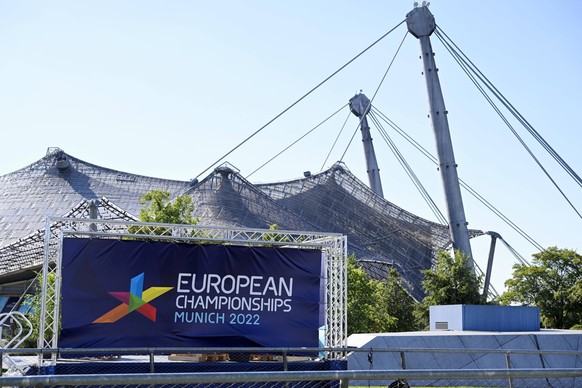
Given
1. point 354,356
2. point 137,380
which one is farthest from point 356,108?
point 137,380

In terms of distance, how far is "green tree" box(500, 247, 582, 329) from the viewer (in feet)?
186

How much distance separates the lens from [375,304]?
53.1 meters

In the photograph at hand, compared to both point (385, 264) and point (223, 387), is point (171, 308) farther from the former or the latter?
point (385, 264)

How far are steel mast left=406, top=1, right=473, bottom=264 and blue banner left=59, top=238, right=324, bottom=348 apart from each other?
40.6m

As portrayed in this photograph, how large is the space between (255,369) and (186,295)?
2.79 meters

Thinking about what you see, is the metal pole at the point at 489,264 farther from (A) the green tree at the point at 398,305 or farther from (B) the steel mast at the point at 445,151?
(A) the green tree at the point at 398,305

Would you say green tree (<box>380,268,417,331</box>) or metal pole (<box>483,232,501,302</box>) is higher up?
metal pole (<box>483,232,501,302</box>)

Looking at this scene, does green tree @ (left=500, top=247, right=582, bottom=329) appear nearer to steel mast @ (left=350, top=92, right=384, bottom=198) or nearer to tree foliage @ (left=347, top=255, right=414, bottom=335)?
tree foliage @ (left=347, top=255, right=414, bottom=335)

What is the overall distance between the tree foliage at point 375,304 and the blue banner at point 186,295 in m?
25.1

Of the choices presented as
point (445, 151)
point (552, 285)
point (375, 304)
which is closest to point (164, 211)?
point (375, 304)

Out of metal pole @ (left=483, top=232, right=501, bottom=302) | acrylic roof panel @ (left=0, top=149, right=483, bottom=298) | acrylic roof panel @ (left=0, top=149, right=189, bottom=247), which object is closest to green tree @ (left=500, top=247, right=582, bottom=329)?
metal pole @ (left=483, top=232, right=501, bottom=302)

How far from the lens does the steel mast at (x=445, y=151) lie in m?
58.8

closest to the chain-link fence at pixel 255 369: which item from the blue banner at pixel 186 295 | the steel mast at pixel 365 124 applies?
the blue banner at pixel 186 295

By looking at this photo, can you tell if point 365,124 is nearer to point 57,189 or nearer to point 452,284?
point 57,189
